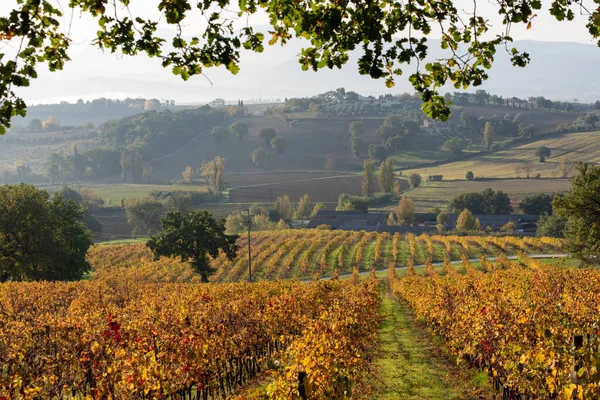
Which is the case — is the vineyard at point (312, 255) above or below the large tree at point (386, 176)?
below

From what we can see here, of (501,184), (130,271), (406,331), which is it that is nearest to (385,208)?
(501,184)

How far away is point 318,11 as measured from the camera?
7844mm

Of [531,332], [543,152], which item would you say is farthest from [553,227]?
[543,152]

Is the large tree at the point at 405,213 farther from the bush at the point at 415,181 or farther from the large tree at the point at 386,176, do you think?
the bush at the point at 415,181

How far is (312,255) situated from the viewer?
69.8m

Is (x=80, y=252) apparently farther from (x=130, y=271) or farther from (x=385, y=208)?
(x=385, y=208)

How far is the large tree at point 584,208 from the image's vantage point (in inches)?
1372

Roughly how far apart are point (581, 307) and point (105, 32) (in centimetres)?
1501

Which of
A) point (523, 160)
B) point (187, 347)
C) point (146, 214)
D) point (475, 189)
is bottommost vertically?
point (146, 214)

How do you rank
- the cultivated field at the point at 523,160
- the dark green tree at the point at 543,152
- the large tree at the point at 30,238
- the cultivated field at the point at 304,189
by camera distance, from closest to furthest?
the large tree at the point at 30,238, the cultivated field at the point at 304,189, the cultivated field at the point at 523,160, the dark green tree at the point at 543,152

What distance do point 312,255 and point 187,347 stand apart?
185ft

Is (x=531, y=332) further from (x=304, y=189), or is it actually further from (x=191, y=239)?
(x=304, y=189)

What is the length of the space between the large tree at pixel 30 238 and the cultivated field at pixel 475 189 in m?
96.1

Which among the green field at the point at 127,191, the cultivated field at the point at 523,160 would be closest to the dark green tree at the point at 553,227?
the cultivated field at the point at 523,160
